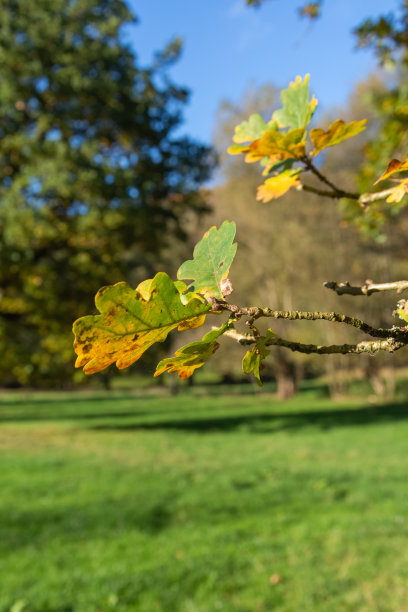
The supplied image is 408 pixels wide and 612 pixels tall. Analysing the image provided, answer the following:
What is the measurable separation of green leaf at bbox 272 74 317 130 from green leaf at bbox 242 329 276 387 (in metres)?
0.38

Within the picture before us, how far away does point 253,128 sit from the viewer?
2.89ft

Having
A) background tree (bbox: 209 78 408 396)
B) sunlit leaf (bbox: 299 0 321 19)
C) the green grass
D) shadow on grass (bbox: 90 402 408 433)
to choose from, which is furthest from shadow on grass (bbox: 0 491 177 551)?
background tree (bbox: 209 78 408 396)

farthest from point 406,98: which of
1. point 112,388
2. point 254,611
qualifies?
point 112,388

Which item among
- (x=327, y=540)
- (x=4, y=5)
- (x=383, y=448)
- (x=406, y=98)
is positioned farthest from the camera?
(x=4, y=5)

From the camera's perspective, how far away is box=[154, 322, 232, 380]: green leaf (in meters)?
0.53

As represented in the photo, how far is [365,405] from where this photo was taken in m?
20.0

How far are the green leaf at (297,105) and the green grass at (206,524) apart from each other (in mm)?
3590

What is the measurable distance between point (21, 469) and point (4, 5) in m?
10.2

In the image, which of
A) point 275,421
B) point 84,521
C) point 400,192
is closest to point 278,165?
point 400,192

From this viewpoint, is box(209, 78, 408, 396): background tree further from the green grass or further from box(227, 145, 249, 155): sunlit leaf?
box(227, 145, 249, 155): sunlit leaf

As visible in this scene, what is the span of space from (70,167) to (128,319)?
1065 centimetres

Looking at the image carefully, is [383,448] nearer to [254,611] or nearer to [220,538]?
[220,538]

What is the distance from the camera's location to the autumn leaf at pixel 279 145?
0.77m

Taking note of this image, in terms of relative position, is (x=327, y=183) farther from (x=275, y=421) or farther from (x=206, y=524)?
(x=275, y=421)
